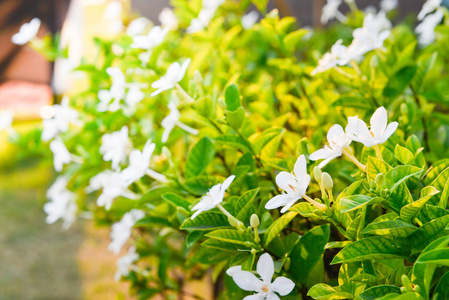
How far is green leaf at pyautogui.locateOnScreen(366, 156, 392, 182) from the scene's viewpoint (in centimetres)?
56

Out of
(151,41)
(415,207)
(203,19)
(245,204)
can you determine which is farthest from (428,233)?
(203,19)

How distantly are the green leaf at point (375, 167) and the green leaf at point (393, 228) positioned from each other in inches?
3.0

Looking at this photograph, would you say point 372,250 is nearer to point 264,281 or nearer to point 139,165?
point 264,281

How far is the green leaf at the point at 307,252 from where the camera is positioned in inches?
24.4

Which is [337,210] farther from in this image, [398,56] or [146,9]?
[146,9]

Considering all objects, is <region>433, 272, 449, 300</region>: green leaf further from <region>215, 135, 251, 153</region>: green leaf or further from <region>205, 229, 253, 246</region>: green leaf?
<region>215, 135, 251, 153</region>: green leaf

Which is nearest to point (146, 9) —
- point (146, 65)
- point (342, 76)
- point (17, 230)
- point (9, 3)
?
point (9, 3)

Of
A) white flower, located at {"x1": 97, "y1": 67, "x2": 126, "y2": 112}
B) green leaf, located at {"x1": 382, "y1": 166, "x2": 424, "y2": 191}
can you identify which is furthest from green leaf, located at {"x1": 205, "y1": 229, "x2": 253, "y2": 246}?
white flower, located at {"x1": 97, "y1": 67, "x2": 126, "y2": 112}

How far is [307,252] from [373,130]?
0.21 meters

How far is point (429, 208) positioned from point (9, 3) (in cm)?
346

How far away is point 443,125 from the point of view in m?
0.97

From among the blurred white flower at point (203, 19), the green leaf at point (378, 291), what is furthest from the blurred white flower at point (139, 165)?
the blurred white flower at point (203, 19)

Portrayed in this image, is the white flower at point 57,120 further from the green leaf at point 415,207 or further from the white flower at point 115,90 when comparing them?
the green leaf at point 415,207

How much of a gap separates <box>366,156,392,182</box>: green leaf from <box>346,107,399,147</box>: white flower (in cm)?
2
